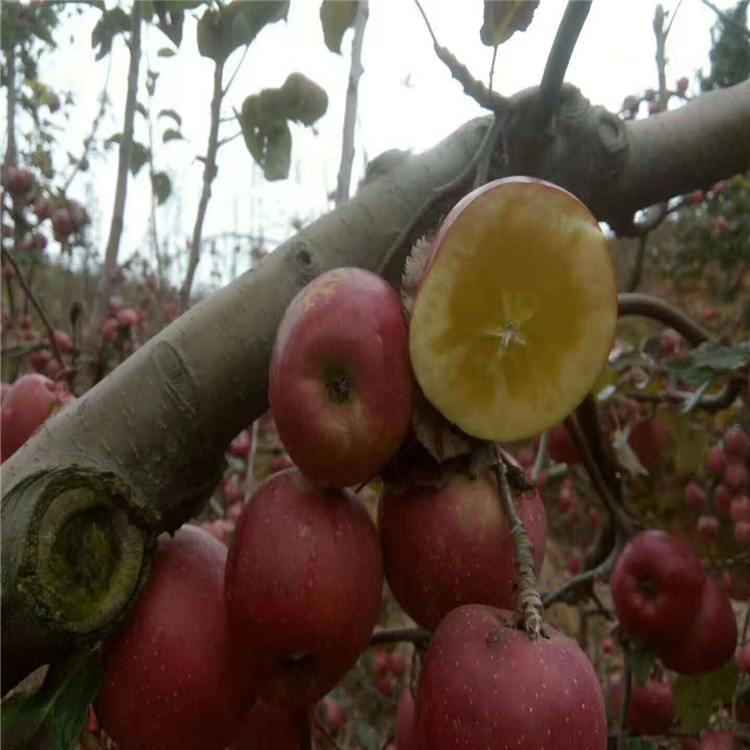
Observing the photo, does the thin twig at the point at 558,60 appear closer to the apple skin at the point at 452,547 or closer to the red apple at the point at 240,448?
the apple skin at the point at 452,547

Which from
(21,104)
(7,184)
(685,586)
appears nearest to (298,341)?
(685,586)

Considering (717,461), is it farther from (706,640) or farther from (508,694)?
(508,694)

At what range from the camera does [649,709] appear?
0.92m

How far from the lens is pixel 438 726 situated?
385 mm

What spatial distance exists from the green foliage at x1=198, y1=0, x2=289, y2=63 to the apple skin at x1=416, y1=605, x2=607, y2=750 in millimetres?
599

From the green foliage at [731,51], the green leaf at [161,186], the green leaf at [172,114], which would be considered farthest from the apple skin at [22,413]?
the green foliage at [731,51]

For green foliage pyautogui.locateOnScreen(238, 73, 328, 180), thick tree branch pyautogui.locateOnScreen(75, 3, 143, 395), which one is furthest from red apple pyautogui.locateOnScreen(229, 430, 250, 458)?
green foliage pyautogui.locateOnScreen(238, 73, 328, 180)

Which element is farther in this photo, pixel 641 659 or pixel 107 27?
pixel 107 27

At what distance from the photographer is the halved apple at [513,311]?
425 mm

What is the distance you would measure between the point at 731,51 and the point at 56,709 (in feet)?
5.11

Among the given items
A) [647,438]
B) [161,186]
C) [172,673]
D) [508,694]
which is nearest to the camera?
[508,694]

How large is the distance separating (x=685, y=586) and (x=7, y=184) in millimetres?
1448

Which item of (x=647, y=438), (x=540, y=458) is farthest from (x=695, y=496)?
(x=540, y=458)

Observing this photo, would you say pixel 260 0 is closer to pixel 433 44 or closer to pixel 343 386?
pixel 433 44
